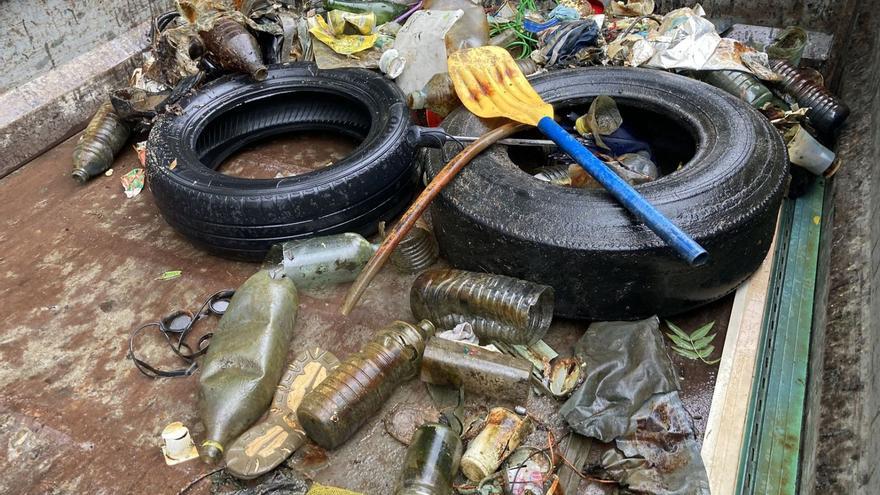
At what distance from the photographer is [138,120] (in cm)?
354

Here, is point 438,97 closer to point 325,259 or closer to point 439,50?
point 439,50

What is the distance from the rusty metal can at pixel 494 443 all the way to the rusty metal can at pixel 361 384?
0.35 m

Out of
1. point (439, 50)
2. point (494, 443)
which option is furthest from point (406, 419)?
point (439, 50)

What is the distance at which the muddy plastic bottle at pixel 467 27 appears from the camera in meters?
3.60

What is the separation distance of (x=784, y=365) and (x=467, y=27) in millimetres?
2522

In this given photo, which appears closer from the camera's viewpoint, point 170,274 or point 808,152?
point 170,274

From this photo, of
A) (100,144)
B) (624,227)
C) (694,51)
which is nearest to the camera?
(624,227)

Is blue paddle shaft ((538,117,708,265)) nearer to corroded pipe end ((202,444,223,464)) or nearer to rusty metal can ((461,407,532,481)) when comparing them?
rusty metal can ((461,407,532,481))

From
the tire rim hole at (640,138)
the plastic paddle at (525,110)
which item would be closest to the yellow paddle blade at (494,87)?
the plastic paddle at (525,110)

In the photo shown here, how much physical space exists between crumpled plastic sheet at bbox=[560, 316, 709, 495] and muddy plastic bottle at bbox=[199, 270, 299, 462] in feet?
3.32

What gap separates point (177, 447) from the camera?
1.98 m

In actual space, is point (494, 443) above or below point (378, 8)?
below

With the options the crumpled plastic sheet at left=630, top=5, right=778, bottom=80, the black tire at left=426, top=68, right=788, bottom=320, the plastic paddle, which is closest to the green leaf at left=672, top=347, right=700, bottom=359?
the black tire at left=426, top=68, right=788, bottom=320

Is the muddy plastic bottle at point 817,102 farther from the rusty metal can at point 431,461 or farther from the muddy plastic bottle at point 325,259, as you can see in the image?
the rusty metal can at point 431,461
